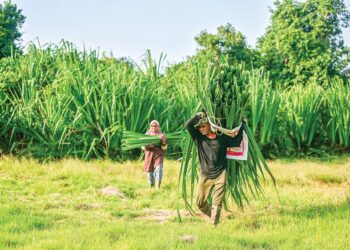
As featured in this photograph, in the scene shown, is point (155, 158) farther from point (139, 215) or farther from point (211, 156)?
point (211, 156)

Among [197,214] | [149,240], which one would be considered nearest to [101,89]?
[197,214]

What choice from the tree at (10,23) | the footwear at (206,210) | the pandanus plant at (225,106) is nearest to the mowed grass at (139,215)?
the footwear at (206,210)

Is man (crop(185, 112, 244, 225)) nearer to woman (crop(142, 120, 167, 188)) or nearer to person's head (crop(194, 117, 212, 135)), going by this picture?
person's head (crop(194, 117, 212, 135))

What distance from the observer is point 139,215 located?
6.58 meters

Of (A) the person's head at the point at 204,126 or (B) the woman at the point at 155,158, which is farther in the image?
(B) the woman at the point at 155,158

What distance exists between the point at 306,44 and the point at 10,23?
14.3m

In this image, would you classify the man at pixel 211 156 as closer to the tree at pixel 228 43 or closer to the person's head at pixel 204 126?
the person's head at pixel 204 126

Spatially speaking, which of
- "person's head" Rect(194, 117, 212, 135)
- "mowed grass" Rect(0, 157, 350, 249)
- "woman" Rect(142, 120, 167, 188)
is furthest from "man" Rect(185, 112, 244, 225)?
"woman" Rect(142, 120, 167, 188)

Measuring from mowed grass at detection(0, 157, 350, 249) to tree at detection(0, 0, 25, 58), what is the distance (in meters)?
13.7

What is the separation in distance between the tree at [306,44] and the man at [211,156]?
19265 millimetres

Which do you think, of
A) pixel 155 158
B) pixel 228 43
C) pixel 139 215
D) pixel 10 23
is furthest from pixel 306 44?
pixel 139 215

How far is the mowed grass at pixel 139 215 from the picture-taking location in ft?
15.5

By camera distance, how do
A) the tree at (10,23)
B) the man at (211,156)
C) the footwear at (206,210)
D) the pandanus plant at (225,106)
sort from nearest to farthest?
the man at (211,156), the pandanus plant at (225,106), the footwear at (206,210), the tree at (10,23)

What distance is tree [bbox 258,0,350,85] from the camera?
2461 cm
